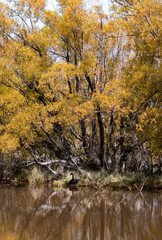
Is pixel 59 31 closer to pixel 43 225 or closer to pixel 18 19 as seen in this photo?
pixel 18 19

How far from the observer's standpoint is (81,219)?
6949 mm

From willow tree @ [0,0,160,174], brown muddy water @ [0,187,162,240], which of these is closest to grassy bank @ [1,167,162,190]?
willow tree @ [0,0,160,174]

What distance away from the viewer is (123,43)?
16.0 m

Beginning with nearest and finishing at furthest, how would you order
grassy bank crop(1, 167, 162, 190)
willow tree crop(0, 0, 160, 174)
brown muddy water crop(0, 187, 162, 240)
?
brown muddy water crop(0, 187, 162, 240) < willow tree crop(0, 0, 160, 174) < grassy bank crop(1, 167, 162, 190)

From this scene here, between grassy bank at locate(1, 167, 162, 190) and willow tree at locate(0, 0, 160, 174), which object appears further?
grassy bank at locate(1, 167, 162, 190)

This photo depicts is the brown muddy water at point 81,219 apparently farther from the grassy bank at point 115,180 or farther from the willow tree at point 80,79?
the willow tree at point 80,79

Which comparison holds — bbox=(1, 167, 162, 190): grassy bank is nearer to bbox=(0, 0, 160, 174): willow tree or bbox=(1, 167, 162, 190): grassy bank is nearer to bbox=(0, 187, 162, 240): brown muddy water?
bbox=(0, 0, 160, 174): willow tree

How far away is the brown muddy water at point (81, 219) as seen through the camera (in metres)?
5.50

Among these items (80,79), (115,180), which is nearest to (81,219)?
(115,180)

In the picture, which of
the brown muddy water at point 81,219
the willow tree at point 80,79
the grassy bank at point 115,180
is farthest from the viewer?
the grassy bank at point 115,180

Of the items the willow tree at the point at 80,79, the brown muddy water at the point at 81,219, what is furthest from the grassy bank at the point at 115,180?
the brown muddy water at the point at 81,219

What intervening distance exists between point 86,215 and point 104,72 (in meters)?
9.23

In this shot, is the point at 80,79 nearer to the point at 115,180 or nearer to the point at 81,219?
the point at 115,180

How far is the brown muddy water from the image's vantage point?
217 inches
